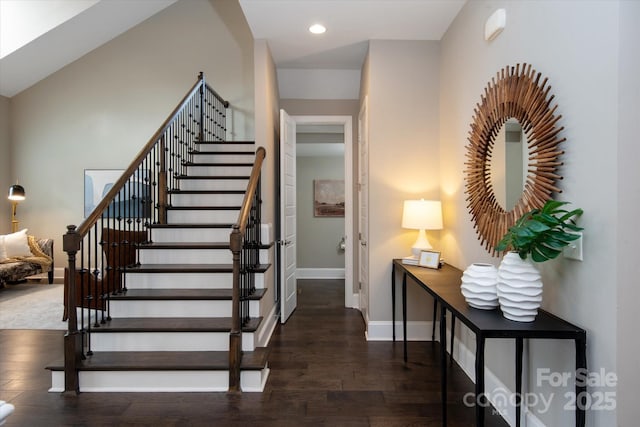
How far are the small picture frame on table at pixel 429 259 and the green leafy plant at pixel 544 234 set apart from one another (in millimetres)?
1392

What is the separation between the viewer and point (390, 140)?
3.49m

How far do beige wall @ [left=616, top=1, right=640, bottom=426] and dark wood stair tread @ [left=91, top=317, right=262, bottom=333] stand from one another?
2.14m

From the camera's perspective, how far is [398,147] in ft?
11.4

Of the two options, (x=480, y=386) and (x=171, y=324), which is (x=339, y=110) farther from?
(x=480, y=386)

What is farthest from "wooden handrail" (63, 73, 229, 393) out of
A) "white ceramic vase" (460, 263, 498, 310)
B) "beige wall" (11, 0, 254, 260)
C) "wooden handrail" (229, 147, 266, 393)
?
"white ceramic vase" (460, 263, 498, 310)

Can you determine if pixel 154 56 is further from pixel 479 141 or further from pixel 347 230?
pixel 479 141

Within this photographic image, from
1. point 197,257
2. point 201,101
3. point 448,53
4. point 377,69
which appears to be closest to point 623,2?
point 448,53

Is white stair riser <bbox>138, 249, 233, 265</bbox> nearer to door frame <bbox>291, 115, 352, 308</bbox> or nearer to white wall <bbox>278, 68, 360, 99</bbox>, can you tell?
door frame <bbox>291, 115, 352, 308</bbox>

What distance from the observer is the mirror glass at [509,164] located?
6.50 ft

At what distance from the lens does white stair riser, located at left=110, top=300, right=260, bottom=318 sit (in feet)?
9.61

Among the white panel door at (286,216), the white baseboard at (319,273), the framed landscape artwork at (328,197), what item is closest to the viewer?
the white panel door at (286,216)

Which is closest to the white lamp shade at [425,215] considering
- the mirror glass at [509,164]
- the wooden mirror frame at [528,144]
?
the wooden mirror frame at [528,144]

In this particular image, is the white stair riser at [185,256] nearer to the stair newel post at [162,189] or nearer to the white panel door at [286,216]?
the stair newel post at [162,189]

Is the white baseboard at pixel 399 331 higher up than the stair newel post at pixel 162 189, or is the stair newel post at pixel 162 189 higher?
the stair newel post at pixel 162 189
